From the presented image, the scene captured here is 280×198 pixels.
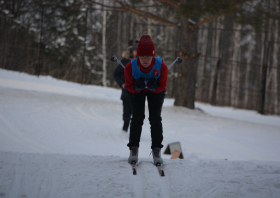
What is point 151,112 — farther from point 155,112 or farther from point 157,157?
point 157,157

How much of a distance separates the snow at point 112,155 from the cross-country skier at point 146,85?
0.31 m

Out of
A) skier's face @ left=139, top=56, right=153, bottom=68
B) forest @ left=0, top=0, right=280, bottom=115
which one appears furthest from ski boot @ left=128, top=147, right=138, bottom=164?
forest @ left=0, top=0, right=280, bottom=115

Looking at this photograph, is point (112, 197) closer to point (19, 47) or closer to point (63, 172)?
point (63, 172)

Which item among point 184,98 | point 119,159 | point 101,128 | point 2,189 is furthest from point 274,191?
point 184,98

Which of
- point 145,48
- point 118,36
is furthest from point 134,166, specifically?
point 118,36

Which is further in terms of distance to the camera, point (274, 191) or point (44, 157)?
point (44, 157)

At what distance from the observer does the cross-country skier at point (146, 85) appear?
2836 millimetres

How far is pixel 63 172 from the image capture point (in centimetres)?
268

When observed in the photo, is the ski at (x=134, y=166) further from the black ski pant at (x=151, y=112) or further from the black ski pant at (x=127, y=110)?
the black ski pant at (x=127, y=110)

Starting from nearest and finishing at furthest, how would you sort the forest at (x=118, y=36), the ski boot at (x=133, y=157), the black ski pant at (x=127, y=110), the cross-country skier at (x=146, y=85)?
1. the cross-country skier at (x=146, y=85)
2. the ski boot at (x=133, y=157)
3. the black ski pant at (x=127, y=110)
4. the forest at (x=118, y=36)

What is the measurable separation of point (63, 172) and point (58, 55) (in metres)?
13.6

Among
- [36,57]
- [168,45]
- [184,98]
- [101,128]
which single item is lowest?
[101,128]

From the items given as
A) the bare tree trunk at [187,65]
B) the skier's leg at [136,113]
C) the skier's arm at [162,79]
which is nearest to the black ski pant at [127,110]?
the skier's leg at [136,113]

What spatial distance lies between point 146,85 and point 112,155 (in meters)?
1.24
